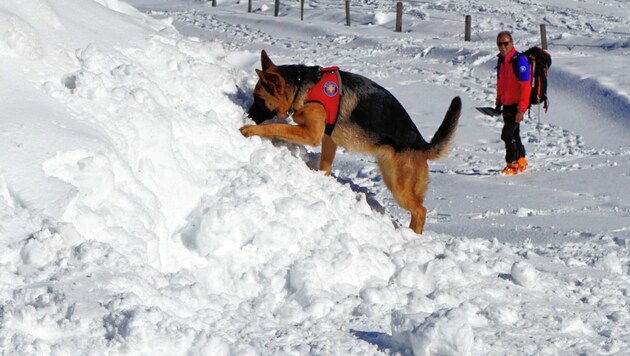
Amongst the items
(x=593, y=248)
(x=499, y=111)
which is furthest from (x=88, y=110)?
(x=499, y=111)

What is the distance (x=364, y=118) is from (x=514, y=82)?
3813 millimetres

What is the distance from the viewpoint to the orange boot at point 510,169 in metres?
9.67

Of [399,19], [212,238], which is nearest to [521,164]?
[212,238]

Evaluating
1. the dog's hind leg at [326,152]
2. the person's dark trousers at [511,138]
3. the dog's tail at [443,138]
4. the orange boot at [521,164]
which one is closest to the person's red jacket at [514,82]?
the person's dark trousers at [511,138]

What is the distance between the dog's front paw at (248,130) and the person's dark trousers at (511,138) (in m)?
4.63

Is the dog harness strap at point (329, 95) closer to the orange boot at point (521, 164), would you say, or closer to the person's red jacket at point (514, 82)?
the person's red jacket at point (514, 82)

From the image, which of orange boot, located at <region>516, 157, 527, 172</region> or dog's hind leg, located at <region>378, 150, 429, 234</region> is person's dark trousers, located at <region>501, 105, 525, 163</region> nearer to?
orange boot, located at <region>516, 157, 527, 172</region>

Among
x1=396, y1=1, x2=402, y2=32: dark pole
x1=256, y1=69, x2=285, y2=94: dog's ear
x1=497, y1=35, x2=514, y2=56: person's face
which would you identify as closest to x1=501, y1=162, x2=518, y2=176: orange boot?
x1=497, y1=35, x2=514, y2=56: person's face

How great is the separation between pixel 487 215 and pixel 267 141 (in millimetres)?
2705

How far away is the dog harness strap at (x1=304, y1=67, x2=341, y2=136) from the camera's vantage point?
633 centimetres

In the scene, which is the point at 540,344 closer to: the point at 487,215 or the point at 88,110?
the point at 88,110

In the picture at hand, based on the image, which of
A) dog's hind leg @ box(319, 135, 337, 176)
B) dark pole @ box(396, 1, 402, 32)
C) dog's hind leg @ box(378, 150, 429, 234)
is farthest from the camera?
dark pole @ box(396, 1, 402, 32)

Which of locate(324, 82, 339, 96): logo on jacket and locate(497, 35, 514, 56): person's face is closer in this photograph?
locate(324, 82, 339, 96): logo on jacket

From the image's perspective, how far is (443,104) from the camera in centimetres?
1445
